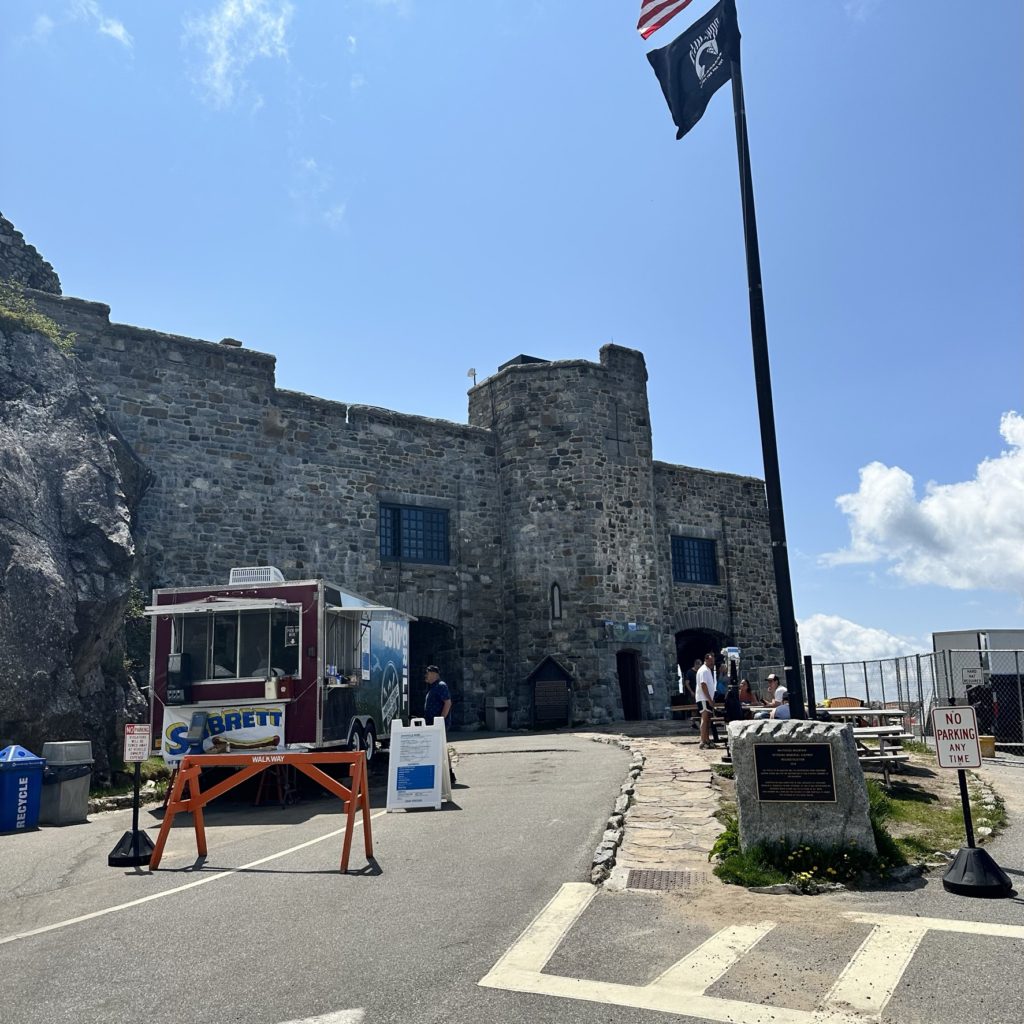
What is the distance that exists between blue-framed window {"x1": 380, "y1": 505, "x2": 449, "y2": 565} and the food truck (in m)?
9.52

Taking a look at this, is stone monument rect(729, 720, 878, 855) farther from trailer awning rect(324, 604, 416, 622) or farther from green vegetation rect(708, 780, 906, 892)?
trailer awning rect(324, 604, 416, 622)

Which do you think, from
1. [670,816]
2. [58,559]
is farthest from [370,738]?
[670,816]

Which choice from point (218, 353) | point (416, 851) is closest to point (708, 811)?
point (416, 851)

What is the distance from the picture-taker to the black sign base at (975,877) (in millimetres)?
6387

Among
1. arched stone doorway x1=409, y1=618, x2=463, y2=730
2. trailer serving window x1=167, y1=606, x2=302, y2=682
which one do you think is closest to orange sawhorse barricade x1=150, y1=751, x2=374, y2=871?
trailer serving window x1=167, y1=606, x2=302, y2=682

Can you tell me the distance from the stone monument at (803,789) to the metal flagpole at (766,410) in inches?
35.4

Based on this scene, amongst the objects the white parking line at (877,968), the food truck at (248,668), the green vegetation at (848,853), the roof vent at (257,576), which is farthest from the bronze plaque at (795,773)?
the roof vent at (257,576)

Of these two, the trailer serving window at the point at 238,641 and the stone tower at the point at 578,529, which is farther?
the stone tower at the point at 578,529

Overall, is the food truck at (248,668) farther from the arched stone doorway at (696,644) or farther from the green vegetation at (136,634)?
the arched stone doorway at (696,644)

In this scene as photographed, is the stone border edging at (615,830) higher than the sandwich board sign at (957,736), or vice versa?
the sandwich board sign at (957,736)

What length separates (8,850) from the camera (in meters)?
9.77

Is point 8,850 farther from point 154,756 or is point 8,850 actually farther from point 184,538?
point 184,538

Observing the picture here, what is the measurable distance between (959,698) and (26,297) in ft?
66.3

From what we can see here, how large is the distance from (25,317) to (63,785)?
31.0ft
